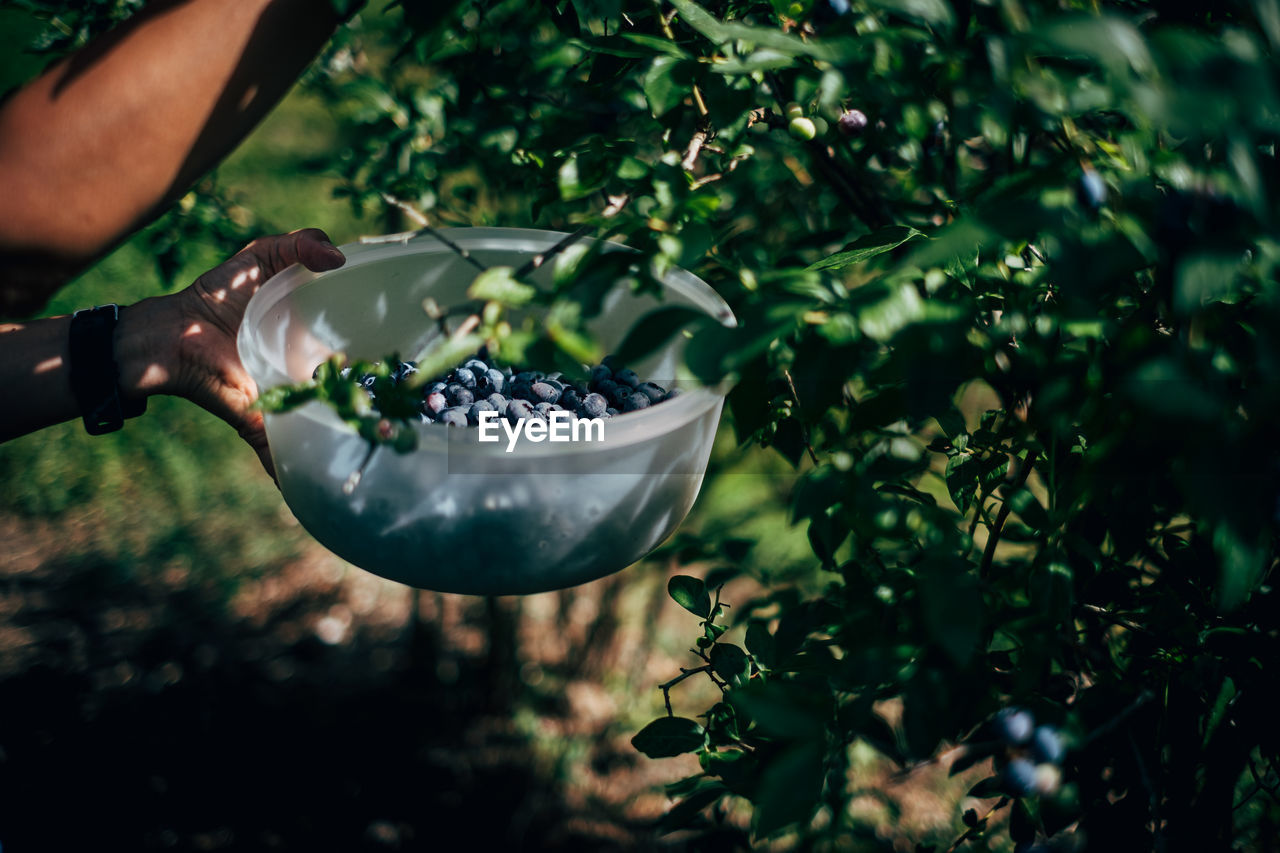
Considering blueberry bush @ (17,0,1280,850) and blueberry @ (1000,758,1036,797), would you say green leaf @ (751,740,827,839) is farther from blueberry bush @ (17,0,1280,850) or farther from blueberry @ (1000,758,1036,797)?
blueberry @ (1000,758,1036,797)

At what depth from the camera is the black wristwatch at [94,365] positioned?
3.51 feet

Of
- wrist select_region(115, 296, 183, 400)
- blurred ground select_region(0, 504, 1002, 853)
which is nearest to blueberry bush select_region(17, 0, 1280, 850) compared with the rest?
wrist select_region(115, 296, 183, 400)

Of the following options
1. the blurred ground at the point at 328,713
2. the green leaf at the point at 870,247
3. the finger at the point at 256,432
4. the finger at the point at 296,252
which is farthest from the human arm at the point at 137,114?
the blurred ground at the point at 328,713

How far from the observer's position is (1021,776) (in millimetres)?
649

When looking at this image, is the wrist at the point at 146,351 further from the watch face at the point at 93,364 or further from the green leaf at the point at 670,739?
the green leaf at the point at 670,739

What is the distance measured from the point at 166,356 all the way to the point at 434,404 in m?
0.50

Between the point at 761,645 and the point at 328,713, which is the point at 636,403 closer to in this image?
the point at 761,645

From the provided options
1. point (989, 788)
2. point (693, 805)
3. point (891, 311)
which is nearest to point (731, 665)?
point (693, 805)

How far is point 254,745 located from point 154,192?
158cm

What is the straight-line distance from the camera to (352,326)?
0.99 meters

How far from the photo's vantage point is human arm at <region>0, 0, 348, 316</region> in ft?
2.55

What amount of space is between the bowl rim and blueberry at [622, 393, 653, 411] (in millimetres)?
113

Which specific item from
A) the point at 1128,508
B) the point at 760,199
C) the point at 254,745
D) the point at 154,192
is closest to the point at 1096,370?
the point at 1128,508

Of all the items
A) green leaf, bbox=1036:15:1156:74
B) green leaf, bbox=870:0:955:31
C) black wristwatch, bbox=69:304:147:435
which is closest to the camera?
green leaf, bbox=1036:15:1156:74
